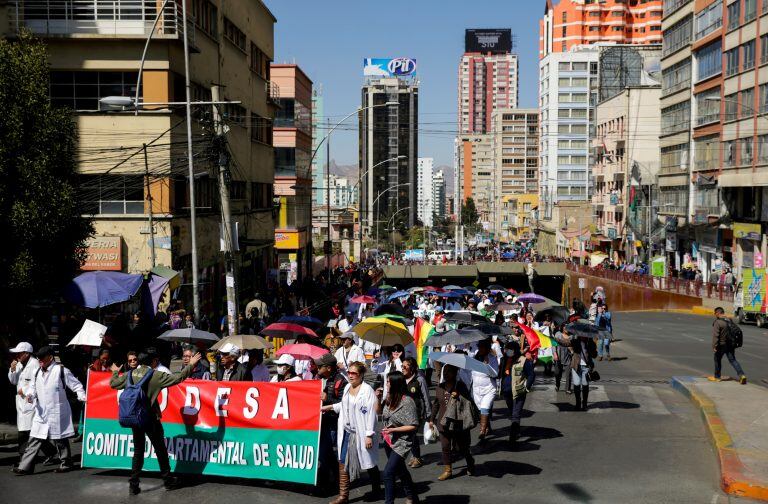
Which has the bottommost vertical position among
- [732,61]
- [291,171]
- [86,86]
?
[291,171]

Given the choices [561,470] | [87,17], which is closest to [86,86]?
[87,17]

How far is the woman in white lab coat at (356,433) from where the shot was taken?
10.3m

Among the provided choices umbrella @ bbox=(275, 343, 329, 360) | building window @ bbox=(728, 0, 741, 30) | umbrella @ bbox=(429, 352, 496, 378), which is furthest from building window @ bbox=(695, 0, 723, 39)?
umbrella @ bbox=(429, 352, 496, 378)

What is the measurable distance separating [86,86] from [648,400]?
21.2 metres

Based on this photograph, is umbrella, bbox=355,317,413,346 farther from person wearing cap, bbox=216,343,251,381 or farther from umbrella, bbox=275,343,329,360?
person wearing cap, bbox=216,343,251,381

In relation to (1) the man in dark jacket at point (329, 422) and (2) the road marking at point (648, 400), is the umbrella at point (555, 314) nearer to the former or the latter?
(2) the road marking at point (648, 400)

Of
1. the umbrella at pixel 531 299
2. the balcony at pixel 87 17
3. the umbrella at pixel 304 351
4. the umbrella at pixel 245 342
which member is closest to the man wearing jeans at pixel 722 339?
the umbrella at pixel 304 351

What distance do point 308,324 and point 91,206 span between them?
1285cm

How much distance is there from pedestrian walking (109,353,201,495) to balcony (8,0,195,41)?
847 inches

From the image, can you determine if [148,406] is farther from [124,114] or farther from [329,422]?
[124,114]

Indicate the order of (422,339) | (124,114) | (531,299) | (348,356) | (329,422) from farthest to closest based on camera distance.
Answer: (124,114), (531,299), (422,339), (348,356), (329,422)

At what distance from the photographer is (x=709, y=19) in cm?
5856

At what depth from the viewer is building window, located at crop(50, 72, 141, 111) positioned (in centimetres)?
3081

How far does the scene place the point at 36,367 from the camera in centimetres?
1230
